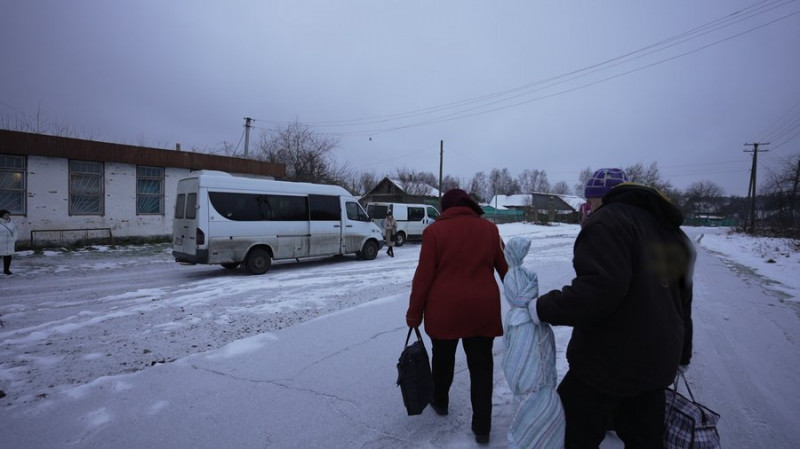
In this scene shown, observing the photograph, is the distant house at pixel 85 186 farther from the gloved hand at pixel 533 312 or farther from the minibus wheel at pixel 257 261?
the gloved hand at pixel 533 312

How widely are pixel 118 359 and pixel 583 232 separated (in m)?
4.81

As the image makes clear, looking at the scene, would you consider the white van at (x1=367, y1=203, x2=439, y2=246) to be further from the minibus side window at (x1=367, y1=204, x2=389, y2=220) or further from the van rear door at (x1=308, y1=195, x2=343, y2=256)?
the van rear door at (x1=308, y1=195, x2=343, y2=256)

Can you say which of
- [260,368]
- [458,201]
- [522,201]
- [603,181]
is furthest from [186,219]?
[522,201]

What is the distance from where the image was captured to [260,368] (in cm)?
402

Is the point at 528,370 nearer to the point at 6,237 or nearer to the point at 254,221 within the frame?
the point at 254,221

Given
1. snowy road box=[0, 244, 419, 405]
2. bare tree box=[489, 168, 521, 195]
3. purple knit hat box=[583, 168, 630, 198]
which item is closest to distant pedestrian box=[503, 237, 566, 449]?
purple knit hat box=[583, 168, 630, 198]

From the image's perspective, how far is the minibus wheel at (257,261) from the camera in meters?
9.96

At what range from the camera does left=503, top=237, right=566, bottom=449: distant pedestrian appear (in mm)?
2146

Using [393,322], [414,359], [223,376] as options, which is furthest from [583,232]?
[393,322]

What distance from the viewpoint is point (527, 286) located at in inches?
93.8

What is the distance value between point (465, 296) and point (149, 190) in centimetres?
1914

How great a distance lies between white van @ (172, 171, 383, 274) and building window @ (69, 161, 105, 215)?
29.2 ft

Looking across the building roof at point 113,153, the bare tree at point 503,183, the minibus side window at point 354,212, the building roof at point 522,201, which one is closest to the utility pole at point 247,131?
the building roof at point 113,153

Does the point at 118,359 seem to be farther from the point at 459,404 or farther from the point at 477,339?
the point at 477,339
